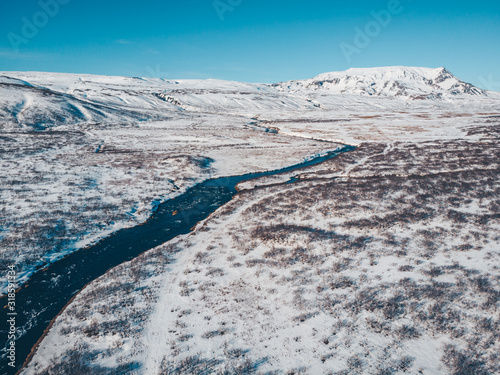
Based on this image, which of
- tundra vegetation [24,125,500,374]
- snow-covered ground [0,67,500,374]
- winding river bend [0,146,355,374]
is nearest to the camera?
tundra vegetation [24,125,500,374]

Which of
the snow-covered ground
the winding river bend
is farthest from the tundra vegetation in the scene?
the winding river bend

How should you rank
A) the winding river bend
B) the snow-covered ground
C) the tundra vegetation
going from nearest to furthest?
the tundra vegetation
the snow-covered ground
the winding river bend

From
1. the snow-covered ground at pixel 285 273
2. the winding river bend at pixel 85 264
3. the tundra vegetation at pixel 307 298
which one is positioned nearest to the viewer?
the tundra vegetation at pixel 307 298

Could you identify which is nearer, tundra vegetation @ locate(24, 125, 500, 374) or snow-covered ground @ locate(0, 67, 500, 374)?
tundra vegetation @ locate(24, 125, 500, 374)

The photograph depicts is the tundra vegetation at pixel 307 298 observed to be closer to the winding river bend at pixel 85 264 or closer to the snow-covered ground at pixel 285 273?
the snow-covered ground at pixel 285 273

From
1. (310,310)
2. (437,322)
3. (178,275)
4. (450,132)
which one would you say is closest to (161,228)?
(178,275)

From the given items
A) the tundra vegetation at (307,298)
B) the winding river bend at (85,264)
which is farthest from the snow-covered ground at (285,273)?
the winding river bend at (85,264)

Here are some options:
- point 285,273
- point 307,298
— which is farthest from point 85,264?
point 307,298

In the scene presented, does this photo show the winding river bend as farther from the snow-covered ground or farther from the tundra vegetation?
the tundra vegetation

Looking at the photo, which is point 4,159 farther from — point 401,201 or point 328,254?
point 401,201
